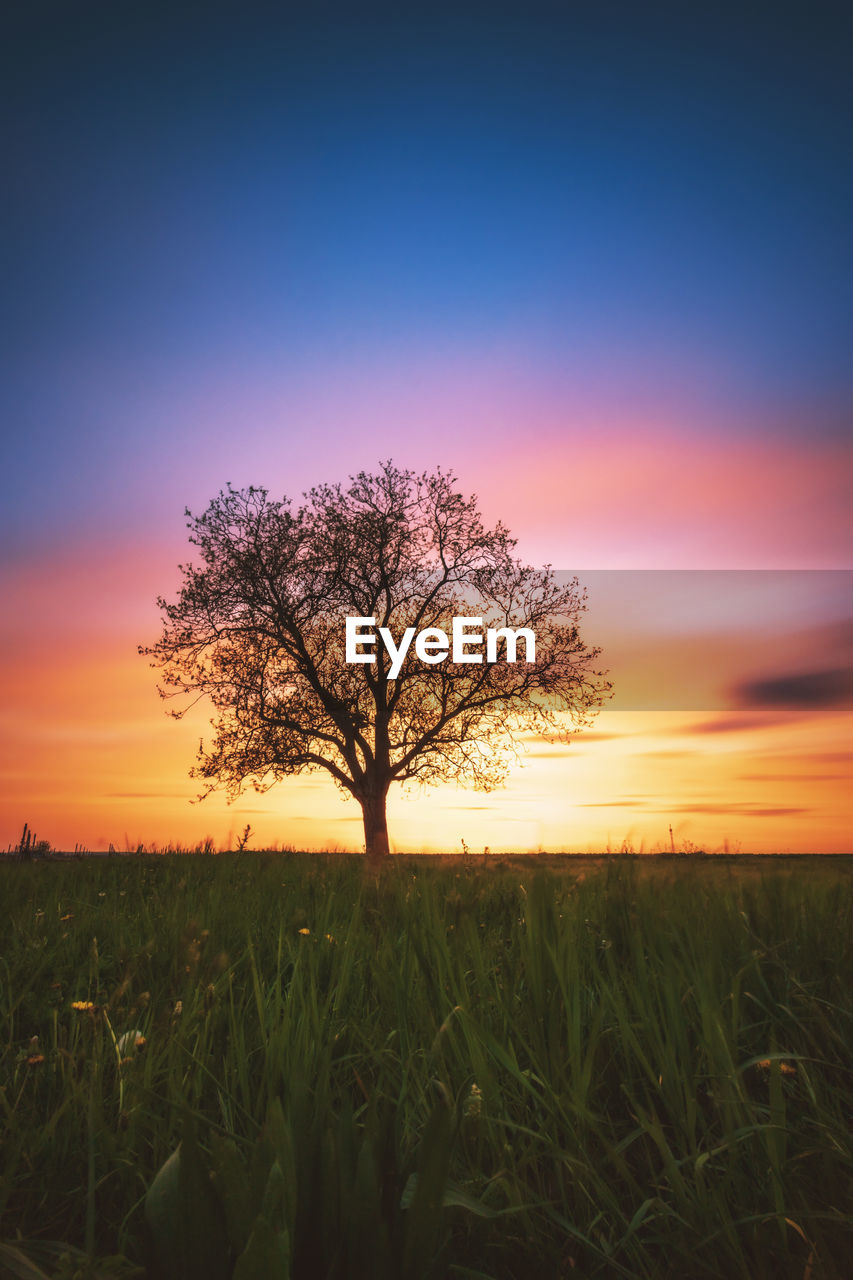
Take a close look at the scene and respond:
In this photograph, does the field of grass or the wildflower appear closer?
the field of grass

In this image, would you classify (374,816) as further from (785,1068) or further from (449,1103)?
(449,1103)

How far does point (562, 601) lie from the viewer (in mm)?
26812

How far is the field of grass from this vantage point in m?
1.24

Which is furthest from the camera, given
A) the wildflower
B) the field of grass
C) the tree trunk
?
the tree trunk

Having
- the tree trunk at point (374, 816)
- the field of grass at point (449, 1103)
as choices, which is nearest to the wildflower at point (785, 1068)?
the field of grass at point (449, 1103)

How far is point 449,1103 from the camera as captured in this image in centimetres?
142

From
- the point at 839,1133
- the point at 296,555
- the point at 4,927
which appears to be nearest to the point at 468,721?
the point at 296,555

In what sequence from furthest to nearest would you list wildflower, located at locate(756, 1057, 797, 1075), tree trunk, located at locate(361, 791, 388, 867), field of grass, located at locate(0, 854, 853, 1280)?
tree trunk, located at locate(361, 791, 388, 867), wildflower, located at locate(756, 1057, 797, 1075), field of grass, located at locate(0, 854, 853, 1280)

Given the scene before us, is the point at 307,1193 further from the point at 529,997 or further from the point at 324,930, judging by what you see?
the point at 324,930

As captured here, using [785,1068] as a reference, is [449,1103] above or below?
above

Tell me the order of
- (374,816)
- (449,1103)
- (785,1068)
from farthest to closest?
(374,816)
(785,1068)
(449,1103)

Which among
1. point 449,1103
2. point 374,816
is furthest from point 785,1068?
point 374,816

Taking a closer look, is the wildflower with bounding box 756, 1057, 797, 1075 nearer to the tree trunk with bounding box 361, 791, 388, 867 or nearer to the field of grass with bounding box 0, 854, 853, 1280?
the field of grass with bounding box 0, 854, 853, 1280

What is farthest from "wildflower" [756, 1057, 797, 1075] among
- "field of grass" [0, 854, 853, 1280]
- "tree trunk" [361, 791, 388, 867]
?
"tree trunk" [361, 791, 388, 867]
